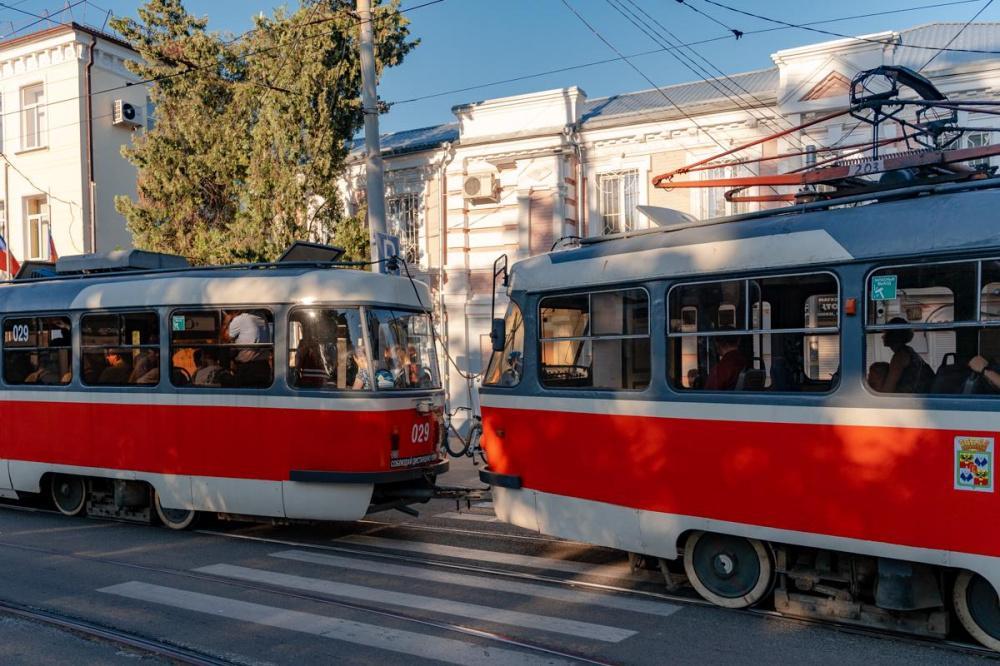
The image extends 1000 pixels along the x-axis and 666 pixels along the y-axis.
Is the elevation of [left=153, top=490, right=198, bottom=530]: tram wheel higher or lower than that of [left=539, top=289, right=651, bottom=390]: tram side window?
lower

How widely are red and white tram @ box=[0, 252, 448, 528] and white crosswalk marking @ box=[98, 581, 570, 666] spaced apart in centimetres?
205

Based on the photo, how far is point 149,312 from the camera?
34.2ft

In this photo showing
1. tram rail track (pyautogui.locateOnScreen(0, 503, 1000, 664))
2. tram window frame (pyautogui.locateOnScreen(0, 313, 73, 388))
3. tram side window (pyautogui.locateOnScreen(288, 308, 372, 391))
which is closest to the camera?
tram rail track (pyautogui.locateOnScreen(0, 503, 1000, 664))

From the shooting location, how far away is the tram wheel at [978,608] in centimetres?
586

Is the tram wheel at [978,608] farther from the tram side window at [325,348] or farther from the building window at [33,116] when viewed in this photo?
the building window at [33,116]

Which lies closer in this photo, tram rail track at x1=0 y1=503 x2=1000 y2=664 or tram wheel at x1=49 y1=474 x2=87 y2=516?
tram rail track at x1=0 y1=503 x2=1000 y2=664

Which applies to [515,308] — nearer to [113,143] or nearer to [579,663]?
[579,663]

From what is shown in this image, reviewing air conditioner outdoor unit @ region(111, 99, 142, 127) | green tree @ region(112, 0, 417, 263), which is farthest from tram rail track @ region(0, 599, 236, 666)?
air conditioner outdoor unit @ region(111, 99, 142, 127)

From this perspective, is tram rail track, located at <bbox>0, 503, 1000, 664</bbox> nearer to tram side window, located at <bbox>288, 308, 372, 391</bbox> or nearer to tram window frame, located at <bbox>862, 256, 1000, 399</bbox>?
tram window frame, located at <bbox>862, 256, 1000, 399</bbox>

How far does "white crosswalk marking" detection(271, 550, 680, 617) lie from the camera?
23.3 feet

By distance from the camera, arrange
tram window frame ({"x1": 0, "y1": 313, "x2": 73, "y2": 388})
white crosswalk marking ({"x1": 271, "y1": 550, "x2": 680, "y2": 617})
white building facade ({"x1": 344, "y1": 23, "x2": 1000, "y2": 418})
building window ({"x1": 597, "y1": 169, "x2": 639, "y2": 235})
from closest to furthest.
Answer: white crosswalk marking ({"x1": 271, "y1": 550, "x2": 680, "y2": 617}), tram window frame ({"x1": 0, "y1": 313, "x2": 73, "y2": 388}), white building facade ({"x1": 344, "y1": 23, "x2": 1000, "y2": 418}), building window ({"x1": 597, "y1": 169, "x2": 639, "y2": 235})

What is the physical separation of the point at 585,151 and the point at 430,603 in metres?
13.6

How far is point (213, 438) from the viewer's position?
9.89 meters

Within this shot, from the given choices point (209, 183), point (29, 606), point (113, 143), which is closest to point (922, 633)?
point (29, 606)
